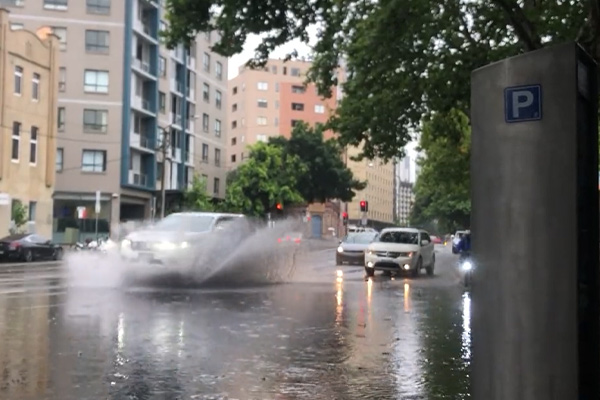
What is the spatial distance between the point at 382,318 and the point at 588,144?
10.0 m

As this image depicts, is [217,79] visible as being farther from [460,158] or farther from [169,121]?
[460,158]

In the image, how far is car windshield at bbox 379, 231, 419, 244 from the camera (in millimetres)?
25188

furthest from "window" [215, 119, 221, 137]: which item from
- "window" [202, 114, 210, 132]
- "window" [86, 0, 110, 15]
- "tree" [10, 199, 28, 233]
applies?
"tree" [10, 199, 28, 233]

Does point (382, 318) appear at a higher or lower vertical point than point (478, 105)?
lower

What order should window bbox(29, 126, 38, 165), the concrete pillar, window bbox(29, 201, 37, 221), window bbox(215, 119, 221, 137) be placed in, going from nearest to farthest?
the concrete pillar → window bbox(29, 126, 38, 165) → window bbox(29, 201, 37, 221) → window bbox(215, 119, 221, 137)

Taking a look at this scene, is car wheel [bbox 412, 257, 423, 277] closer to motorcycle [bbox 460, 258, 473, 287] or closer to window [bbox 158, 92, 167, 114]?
motorcycle [bbox 460, 258, 473, 287]

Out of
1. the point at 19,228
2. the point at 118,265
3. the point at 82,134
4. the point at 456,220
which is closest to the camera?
the point at 118,265

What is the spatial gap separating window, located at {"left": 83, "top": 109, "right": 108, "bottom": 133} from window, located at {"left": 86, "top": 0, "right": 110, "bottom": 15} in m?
6.93

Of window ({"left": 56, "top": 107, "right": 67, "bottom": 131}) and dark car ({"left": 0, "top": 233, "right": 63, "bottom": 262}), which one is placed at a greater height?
window ({"left": 56, "top": 107, "right": 67, "bottom": 131})

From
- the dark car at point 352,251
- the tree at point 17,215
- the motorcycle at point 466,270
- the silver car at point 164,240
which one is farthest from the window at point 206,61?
the silver car at point 164,240

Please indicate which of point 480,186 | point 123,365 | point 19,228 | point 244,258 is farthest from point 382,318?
point 19,228

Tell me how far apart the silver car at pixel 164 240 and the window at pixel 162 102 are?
4252 cm

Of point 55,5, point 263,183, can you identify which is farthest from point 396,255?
point 263,183

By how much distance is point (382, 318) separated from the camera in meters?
12.7
